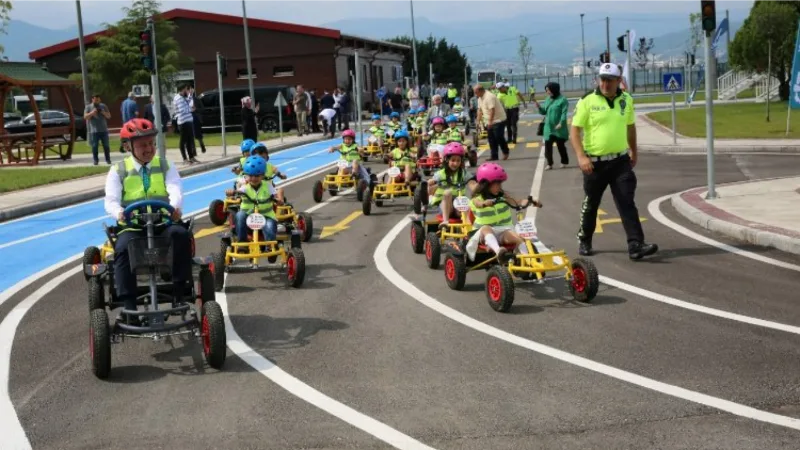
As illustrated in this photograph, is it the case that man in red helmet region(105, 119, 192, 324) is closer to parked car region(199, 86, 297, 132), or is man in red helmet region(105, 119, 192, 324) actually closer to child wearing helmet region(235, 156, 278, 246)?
child wearing helmet region(235, 156, 278, 246)

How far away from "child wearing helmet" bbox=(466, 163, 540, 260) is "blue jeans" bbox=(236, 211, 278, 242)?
2.40 metres

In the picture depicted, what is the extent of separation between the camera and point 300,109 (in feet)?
145

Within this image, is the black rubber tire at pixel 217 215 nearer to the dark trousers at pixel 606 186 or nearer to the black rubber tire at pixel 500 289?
the dark trousers at pixel 606 186

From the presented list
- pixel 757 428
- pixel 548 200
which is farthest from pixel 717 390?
pixel 548 200

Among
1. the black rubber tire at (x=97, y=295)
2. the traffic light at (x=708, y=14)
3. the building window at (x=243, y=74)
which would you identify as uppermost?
the building window at (x=243, y=74)

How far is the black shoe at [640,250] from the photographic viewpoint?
437 inches

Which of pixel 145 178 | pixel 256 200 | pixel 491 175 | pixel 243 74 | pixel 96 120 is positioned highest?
pixel 243 74

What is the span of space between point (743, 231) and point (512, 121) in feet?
67.0

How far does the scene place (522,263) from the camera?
9320 millimetres

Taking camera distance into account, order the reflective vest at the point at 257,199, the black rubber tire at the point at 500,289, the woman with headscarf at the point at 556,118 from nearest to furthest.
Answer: the black rubber tire at the point at 500,289
the reflective vest at the point at 257,199
the woman with headscarf at the point at 556,118

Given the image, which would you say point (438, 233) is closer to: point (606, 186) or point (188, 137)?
point (606, 186)

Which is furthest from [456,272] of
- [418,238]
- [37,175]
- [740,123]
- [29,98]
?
[740,123]

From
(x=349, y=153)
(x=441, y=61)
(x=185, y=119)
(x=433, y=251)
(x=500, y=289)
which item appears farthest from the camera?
(x=441, y=61)

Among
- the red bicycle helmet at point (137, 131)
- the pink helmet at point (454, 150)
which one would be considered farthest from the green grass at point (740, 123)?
the red bicycle helmet at point (137, 131)
